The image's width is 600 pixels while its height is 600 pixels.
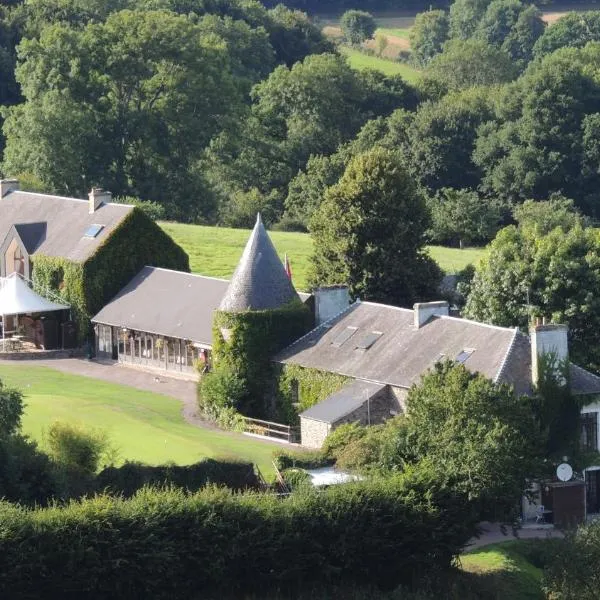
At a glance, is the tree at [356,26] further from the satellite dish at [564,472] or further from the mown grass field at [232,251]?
the satellite dish at [564,472]

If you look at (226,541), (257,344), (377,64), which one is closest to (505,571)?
(226,541)

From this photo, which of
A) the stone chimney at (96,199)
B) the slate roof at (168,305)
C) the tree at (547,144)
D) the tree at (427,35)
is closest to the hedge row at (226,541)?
the slate roof at (168,305)

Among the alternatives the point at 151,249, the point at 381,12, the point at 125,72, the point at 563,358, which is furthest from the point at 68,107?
the point at 381,12

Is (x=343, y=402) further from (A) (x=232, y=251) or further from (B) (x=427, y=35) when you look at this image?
(B) (x=427, y=35)

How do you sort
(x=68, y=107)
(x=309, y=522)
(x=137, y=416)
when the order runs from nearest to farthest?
(x=309, y=522), (x=137, y=416), (x=68, y=107)

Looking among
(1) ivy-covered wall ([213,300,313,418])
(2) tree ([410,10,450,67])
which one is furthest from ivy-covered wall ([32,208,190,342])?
(2) tree ([410,10,450,67])

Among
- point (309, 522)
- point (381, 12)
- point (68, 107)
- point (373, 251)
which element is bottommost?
point (309, 522)

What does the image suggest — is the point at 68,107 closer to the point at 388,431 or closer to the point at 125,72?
the point at 125,72
